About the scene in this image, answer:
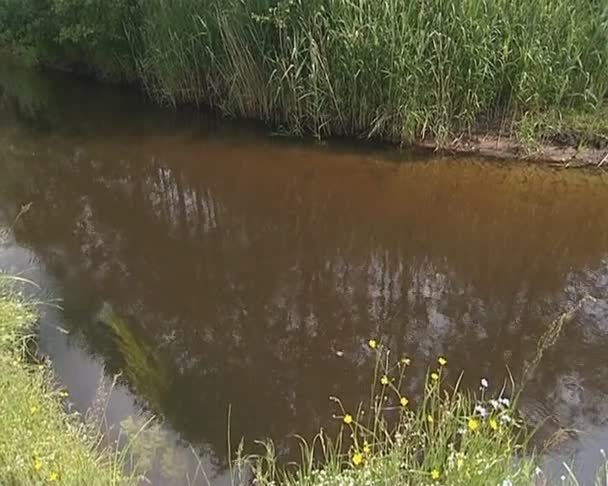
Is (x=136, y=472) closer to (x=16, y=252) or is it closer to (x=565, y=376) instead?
(x=565, y=376)

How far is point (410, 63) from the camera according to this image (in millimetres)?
7176

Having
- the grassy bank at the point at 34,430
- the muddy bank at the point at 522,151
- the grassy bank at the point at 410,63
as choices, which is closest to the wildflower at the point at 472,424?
the grassy bank at the point at 34,430

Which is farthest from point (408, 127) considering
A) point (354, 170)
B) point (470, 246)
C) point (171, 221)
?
point (171, 221)

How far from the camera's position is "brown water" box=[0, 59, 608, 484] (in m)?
4.31

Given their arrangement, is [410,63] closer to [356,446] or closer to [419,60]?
[419,60]

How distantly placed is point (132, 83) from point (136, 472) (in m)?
7.75

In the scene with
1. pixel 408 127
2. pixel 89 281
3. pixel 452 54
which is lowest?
pixel 89 281

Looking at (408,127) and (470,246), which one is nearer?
(470,246)

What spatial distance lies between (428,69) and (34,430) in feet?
17.2

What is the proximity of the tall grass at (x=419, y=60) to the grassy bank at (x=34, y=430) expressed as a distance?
13.4 ft

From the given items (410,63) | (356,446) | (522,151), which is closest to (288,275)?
(356,446)

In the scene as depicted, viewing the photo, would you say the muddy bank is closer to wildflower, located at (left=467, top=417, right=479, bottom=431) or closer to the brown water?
the brown water

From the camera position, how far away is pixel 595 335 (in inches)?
188

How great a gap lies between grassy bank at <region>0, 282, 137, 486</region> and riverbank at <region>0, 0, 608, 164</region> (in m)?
4.11
